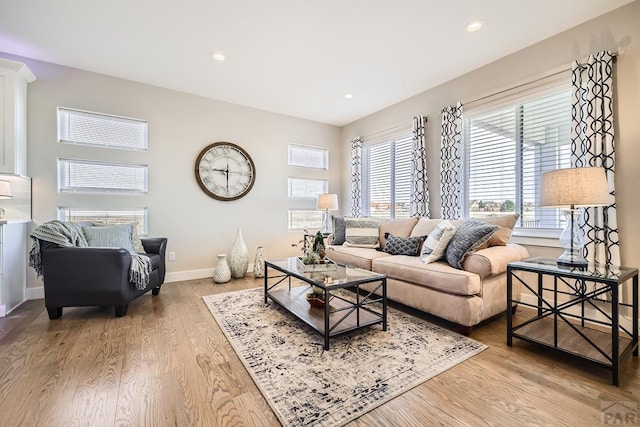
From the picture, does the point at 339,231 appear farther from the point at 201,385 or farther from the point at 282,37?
the point at 201,385

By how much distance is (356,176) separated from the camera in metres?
4.90

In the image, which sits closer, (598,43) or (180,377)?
(180,377)

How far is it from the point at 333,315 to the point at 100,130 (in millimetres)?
3548

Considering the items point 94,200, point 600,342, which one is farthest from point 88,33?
point 600,342

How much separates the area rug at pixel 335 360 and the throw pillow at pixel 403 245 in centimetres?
75

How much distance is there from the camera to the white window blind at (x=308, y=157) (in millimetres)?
4844

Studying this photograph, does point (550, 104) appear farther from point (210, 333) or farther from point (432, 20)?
point (210, 333)

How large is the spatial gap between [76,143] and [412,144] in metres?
4.24

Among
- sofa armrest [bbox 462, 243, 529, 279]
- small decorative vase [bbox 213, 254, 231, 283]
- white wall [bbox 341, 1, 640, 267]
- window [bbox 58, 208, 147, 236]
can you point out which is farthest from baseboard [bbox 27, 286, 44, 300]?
white wall [bbox 341, 1, 640, 267]

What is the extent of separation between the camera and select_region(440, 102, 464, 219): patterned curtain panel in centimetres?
337

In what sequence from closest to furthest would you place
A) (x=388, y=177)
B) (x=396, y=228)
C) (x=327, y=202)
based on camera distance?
1. (x=396, y=228)
2. (x=327, y=202)
3. (x=388, y=177)

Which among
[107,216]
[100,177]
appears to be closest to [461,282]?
[107,216]

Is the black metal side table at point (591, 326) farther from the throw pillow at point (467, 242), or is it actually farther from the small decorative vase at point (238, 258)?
the small decorative vase at point (238, 258)

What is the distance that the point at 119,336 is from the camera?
2168 mm
